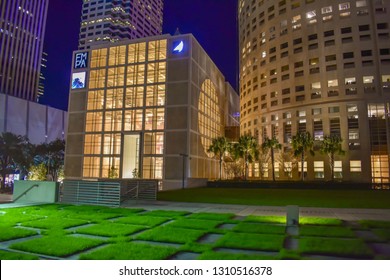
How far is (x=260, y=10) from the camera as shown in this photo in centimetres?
9325

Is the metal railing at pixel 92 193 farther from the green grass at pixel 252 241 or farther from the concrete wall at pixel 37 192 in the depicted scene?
the green grass at pixel 252 241

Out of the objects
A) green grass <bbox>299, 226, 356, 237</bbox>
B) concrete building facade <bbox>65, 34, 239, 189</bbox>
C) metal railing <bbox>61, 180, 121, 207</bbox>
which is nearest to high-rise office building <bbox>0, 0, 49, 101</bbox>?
concrete building facade <bbox>65, 34, 239, 189</bbox>

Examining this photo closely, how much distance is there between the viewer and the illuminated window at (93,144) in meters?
63.6

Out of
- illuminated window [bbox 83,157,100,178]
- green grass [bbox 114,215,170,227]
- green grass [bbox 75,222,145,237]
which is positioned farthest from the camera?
illuminated window [bbox 83,157,100,178]

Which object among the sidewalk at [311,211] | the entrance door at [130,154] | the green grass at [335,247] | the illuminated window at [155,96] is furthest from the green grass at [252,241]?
the illuminated window at [155,96]

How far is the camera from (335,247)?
934 cm

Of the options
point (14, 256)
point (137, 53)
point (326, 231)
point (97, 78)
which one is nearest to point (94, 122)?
point (97, 78)

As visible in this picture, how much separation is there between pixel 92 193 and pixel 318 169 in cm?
6260

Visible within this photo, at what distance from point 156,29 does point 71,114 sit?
473ft

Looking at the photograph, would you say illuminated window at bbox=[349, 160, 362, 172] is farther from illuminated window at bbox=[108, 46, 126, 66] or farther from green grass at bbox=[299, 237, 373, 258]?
green grass at bbox=[299, 237, 373, 258]

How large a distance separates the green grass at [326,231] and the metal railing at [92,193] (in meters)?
13.9

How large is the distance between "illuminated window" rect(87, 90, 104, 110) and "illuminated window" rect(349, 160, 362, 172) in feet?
197

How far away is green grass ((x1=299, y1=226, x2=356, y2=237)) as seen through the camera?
452 inches
